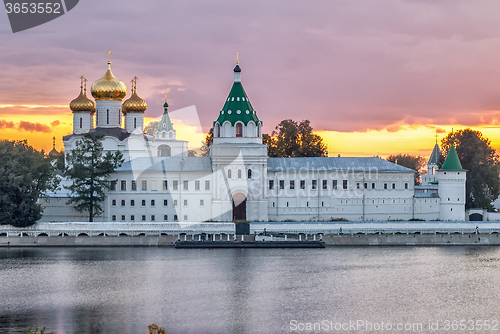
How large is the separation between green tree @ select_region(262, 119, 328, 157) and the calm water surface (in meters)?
18.3

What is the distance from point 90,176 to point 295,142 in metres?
18.4

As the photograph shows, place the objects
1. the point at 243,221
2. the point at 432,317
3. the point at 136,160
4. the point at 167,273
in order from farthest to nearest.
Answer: the point at 136,160 < the point at 243,221 < the point at 167,273 < the point at 432,317

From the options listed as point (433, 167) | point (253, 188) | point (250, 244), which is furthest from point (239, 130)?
point (433, 167)

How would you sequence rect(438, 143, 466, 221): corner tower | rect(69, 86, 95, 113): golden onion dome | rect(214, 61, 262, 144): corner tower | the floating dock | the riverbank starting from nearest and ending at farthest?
the floating dock
the riverbank
rect(214, 61, 262, 144): corner tower
rect(438, 143, 466, 221): corner tower
rect(69, 86, 95, 113): golden onion dome

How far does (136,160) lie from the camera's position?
154 feet

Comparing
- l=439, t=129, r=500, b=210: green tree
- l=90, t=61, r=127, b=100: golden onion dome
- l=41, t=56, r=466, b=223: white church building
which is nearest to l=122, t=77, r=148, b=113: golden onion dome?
l=90, t=61, r=127, b=100: golden onion dome

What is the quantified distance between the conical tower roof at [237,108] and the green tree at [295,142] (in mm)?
11438

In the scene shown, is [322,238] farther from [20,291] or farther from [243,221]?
[20,291]

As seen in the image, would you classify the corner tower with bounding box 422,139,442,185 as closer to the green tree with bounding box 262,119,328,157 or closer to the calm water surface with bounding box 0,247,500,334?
the green tree with bounding box 262,119,328,157

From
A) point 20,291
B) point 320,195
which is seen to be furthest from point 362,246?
point 20,291

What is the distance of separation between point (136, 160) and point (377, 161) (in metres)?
14.1

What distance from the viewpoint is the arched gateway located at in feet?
151

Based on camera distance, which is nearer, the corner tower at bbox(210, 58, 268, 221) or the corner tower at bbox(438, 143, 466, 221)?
the corner tower at bbox(210, 58, 268, 221)

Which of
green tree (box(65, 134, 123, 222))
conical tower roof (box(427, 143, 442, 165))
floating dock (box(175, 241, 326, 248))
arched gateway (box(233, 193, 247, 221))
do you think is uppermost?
conical tower roof (box(427, 143, 442, 165))
